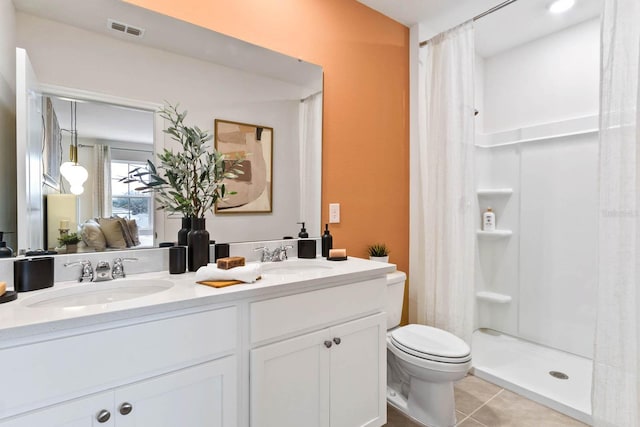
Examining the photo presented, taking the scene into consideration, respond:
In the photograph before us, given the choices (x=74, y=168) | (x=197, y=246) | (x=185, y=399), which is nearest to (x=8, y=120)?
(x=74, y=168)

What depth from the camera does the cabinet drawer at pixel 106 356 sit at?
0.79m

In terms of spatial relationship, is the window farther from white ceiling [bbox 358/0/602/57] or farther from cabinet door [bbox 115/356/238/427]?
white ceiling [bbox 358/0/602/57]

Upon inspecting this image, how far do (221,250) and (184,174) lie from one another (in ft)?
1.27

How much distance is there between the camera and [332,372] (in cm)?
141

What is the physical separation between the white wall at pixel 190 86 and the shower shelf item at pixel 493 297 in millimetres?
2010

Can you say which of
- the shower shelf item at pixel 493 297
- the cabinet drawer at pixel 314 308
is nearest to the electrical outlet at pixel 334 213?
the cabinet drawer at pixel 314 308

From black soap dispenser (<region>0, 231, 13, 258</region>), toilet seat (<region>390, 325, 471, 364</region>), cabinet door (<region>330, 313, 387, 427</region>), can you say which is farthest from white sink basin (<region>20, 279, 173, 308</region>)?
toilet seat (<region>390, 325, 471, 364</region>)

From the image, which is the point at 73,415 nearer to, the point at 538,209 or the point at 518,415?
the point at 518,415

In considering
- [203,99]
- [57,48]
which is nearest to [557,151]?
[203,99]

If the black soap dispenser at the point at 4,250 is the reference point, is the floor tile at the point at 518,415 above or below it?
below

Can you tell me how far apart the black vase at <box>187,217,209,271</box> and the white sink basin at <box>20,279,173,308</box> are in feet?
0.57

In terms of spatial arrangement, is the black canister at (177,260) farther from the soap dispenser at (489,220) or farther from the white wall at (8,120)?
the soap dispenser at (489,220)

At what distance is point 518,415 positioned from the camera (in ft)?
6.14

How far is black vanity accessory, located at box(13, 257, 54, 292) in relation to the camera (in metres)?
1.08
